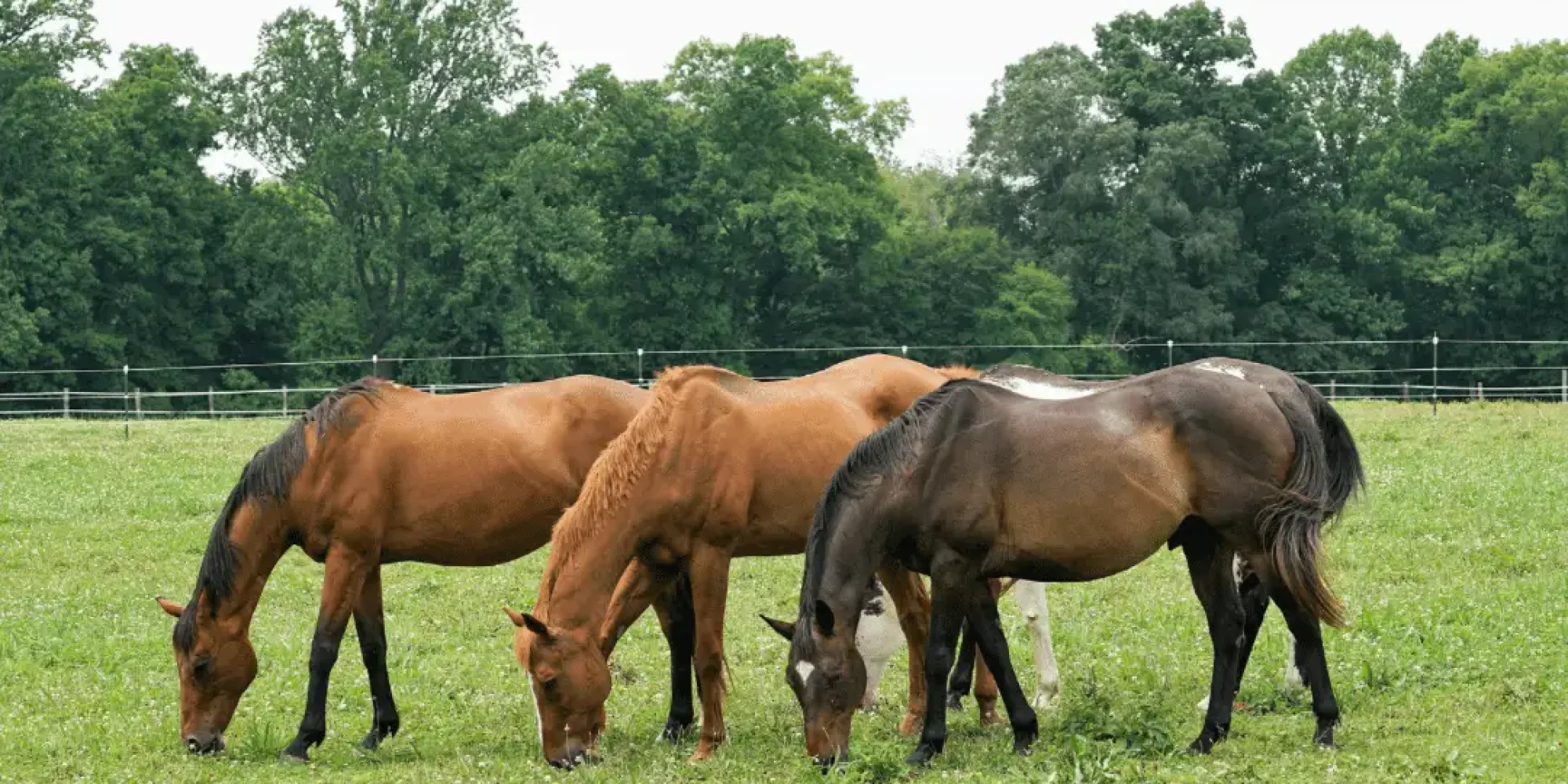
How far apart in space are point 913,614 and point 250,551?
12.2 ft

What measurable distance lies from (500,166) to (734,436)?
147ft

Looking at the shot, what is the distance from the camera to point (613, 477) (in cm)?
919

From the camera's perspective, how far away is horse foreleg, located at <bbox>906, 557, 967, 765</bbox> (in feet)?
28.4

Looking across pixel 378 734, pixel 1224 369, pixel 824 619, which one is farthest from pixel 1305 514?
pixel 378 734

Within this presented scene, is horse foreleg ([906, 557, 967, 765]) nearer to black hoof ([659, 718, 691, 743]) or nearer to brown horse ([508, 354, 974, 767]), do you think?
brown horse ([508, 354, 974, 767])

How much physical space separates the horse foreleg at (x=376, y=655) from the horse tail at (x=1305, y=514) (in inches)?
193

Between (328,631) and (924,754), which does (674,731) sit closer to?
(924,754)

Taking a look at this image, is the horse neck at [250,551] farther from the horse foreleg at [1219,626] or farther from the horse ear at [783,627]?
the horse foreleg at [1219,626]

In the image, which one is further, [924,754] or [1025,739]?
[1025,739]

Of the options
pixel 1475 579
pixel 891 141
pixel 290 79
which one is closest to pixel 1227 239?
pixel 891 141

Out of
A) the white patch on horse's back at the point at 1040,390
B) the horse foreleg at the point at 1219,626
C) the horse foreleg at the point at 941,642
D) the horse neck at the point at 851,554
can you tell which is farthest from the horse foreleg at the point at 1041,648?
the horse neck at the point at 851,554

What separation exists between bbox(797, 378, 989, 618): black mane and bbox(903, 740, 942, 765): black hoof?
0.88 metres

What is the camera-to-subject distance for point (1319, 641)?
8758 mm

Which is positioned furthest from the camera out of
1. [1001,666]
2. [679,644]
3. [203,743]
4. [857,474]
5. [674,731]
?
[679,644]
